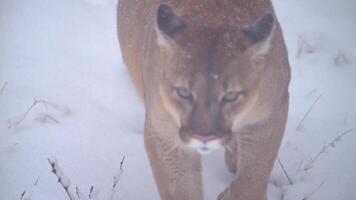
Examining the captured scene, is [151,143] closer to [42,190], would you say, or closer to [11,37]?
[42,190]

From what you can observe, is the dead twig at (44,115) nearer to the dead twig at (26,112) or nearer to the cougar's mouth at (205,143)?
the dead twig at (26,112)

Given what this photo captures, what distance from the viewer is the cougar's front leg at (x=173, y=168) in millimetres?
3438

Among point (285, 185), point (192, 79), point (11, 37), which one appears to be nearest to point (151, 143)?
point (192, 79)

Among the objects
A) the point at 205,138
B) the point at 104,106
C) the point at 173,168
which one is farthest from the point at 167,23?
the point at 104,106

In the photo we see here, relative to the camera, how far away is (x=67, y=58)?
5.23 metres

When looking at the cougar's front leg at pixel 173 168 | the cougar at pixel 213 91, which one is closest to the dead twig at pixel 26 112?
the cougar at pixel 213 91

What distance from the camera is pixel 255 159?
3463 mm

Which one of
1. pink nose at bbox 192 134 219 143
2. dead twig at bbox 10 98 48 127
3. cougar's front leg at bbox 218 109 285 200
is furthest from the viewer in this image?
dead twig at bbox 10 98 48 127

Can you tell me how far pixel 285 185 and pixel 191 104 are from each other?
4.64ft

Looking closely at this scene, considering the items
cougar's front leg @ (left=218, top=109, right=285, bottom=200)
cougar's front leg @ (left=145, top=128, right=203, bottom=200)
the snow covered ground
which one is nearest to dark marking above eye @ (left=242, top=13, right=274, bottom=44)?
cougar's front leg @ (left=218, top=109, right=285, bottom=200)

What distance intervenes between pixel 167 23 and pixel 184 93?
1.54 feet

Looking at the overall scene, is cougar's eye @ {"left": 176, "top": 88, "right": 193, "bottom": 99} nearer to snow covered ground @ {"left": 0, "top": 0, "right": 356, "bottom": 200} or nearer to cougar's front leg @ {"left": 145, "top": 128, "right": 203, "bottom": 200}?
cougar's front leg @ {"left": 145, "top": 128, "right": 203, "bottom": 200}

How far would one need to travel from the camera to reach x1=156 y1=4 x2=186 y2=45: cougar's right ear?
10.3ft

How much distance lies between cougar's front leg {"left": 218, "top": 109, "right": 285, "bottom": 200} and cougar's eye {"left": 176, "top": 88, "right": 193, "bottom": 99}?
55cm
